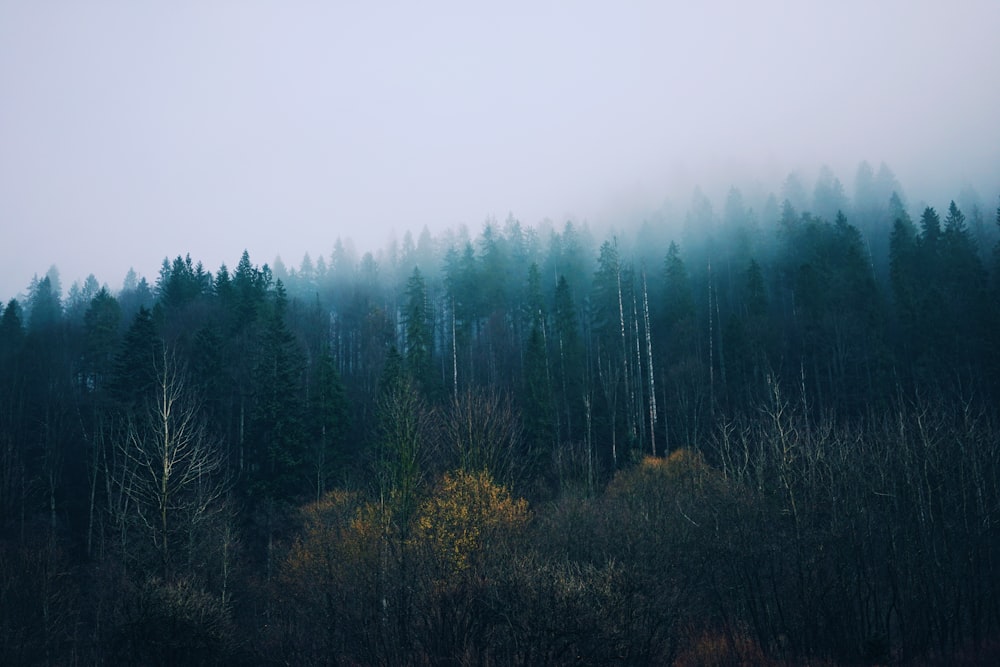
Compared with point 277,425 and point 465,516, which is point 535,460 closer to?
point 465,516

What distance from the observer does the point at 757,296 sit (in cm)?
4941

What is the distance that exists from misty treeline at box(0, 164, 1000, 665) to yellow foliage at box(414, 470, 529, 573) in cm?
14

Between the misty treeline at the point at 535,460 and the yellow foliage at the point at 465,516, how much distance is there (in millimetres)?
143

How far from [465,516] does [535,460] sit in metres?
15.5

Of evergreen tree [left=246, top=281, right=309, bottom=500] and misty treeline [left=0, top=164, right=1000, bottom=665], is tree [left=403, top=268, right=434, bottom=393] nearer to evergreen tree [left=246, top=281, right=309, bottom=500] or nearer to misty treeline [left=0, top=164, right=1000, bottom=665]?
misty treeline [left=0, top=164, right=1000, bottom=665]

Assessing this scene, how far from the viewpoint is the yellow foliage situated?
1906cm

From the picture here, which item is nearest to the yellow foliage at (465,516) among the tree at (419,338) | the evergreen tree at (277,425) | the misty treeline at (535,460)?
the misty treeline at (535,460)

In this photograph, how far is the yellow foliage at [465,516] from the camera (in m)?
19.1

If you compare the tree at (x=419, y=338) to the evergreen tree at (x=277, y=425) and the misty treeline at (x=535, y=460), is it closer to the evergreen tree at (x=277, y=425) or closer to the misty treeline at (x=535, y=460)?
the misty treeline at (x=535, y=460)

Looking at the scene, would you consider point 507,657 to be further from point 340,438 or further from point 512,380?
point 512,380

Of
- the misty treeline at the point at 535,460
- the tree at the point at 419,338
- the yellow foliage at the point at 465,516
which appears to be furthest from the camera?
the tree at the point at 419,338

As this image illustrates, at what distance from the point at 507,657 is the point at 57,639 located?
15.9 m

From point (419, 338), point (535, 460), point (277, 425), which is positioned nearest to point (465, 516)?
point (535, 460)

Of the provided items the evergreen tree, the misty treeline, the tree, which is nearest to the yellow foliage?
the misty treeline
